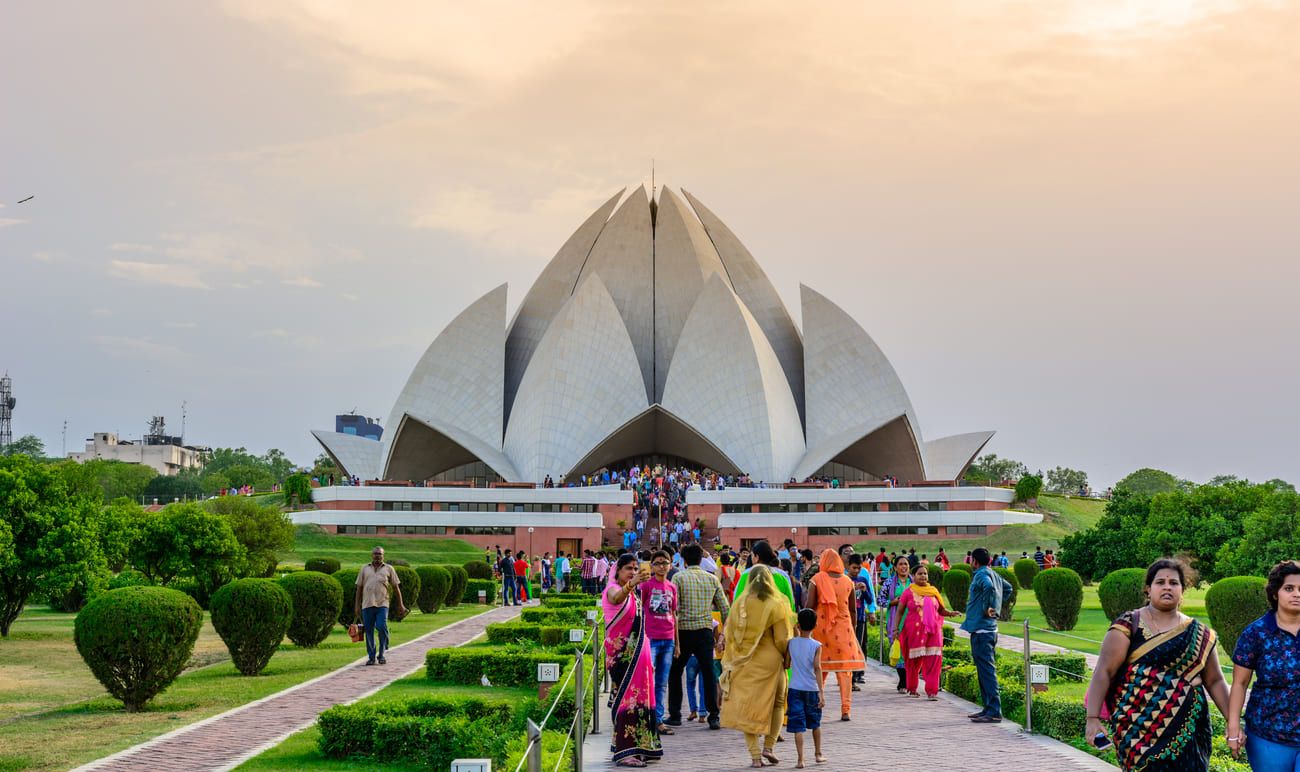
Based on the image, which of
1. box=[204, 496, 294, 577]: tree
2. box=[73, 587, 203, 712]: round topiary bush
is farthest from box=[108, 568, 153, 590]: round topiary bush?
box=[73, 587, 203, 712]: round topiary bush

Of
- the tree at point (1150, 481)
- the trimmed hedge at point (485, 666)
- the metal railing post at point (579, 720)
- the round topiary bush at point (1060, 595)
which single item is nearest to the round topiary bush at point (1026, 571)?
the round topiary bush at point (1060, 595)

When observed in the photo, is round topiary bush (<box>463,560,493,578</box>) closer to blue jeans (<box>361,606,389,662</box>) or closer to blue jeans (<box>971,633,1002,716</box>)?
blue jeans (<box>361,606,389,662</box>)

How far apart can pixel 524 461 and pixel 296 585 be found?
28.5 meters

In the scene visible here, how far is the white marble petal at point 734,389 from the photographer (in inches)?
1551

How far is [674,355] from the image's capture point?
4106 cm

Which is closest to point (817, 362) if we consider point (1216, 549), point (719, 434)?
point (719, 434)

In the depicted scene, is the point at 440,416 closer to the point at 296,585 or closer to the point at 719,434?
the point at 719,434

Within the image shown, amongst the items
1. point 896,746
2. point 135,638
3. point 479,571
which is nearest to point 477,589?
point 479,571

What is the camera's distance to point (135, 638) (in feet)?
24.6

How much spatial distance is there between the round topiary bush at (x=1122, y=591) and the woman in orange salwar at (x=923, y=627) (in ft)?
19.5

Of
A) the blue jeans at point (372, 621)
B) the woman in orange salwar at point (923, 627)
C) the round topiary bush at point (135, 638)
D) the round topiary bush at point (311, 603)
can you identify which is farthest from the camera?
the round topiary bush at point (311, 603)

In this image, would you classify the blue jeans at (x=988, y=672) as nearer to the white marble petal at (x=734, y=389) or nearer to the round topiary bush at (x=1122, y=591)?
the round topiary bush at (x=1122, y=591)

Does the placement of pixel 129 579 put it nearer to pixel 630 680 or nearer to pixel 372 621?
pixel 372 621

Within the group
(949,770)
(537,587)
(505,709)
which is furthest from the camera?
(537,587)
